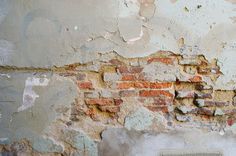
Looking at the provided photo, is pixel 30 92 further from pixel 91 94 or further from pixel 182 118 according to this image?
pixel 182 118

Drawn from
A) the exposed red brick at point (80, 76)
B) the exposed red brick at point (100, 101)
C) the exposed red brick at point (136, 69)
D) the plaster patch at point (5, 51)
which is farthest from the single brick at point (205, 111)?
the plaster patch at point (5, 51)

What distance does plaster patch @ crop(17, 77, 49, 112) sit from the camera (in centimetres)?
245

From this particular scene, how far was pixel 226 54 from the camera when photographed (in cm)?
258

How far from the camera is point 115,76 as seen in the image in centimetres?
252

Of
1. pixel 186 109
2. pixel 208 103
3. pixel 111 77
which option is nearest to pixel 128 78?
pixel 111 77

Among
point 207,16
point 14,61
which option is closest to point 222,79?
point 207,16

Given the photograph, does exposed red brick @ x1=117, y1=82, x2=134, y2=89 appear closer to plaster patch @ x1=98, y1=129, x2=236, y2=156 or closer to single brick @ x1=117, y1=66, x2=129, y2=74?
single brick @ x1=117, y1=66, x2=129, y2=74

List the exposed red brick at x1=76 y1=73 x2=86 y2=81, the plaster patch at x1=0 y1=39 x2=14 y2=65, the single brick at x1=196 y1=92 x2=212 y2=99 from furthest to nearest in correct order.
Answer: the single brick at x1=196 y1=92 x2=212 y2=99
the exposed red brick at x1=76 y1=73 x2=86 y2=81
the plaster patch at x1=0 y1=39 x2=14 y2=65

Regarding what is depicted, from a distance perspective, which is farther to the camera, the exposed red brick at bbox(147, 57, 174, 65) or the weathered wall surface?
the exposed red brick at bbox(147, 57, 174, 65)

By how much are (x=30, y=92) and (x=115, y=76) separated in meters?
0.57

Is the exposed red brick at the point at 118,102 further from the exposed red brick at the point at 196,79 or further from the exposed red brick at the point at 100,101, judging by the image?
the exposed red brick at the point at 196,79

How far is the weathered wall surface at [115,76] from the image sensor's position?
7.95 feet

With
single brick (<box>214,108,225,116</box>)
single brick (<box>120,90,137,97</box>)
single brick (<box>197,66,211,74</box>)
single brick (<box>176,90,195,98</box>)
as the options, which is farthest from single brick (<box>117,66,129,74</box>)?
single brick (<box>214,108,225,116</box>)

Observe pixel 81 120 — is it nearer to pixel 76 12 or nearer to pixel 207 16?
pixel 76 12
